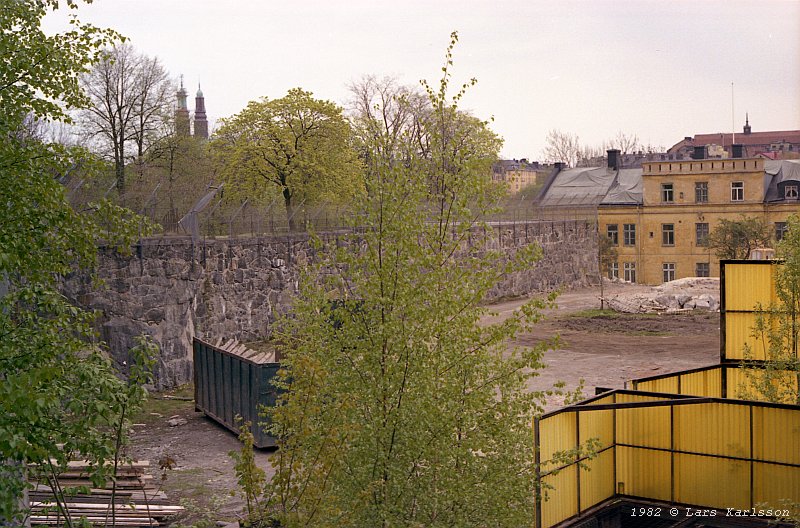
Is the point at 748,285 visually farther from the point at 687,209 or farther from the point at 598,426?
the point at 687,209

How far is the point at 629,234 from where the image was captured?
59.2 m

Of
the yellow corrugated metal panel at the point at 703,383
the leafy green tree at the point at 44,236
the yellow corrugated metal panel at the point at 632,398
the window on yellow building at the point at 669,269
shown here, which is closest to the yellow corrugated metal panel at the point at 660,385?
the yellow corrugated metal panel at the point at 703,383

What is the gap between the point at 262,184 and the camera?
1588 inches

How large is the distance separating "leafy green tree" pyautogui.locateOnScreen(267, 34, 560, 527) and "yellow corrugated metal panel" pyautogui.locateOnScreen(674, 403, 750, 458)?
5722 mm

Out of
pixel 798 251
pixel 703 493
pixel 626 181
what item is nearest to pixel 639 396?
pixel 703 493

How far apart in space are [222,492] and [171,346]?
1049 cm

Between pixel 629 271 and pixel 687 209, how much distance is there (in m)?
5.60

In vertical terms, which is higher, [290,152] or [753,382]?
[290,152]

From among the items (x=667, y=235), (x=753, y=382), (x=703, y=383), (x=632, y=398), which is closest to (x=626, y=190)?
(x=667, y=235)

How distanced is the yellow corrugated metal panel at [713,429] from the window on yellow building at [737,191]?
44.2 meters

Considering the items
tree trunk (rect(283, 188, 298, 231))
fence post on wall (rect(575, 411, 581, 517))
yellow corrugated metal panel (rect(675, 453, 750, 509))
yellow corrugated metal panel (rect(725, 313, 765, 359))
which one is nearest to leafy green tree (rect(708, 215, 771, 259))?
tree trunk (rect(283, 188, 298, 231))

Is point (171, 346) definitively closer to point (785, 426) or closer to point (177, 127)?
point (785, 426)

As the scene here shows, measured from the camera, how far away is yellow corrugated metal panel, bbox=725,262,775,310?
62.8 feet

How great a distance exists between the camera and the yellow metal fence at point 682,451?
14.0 m
